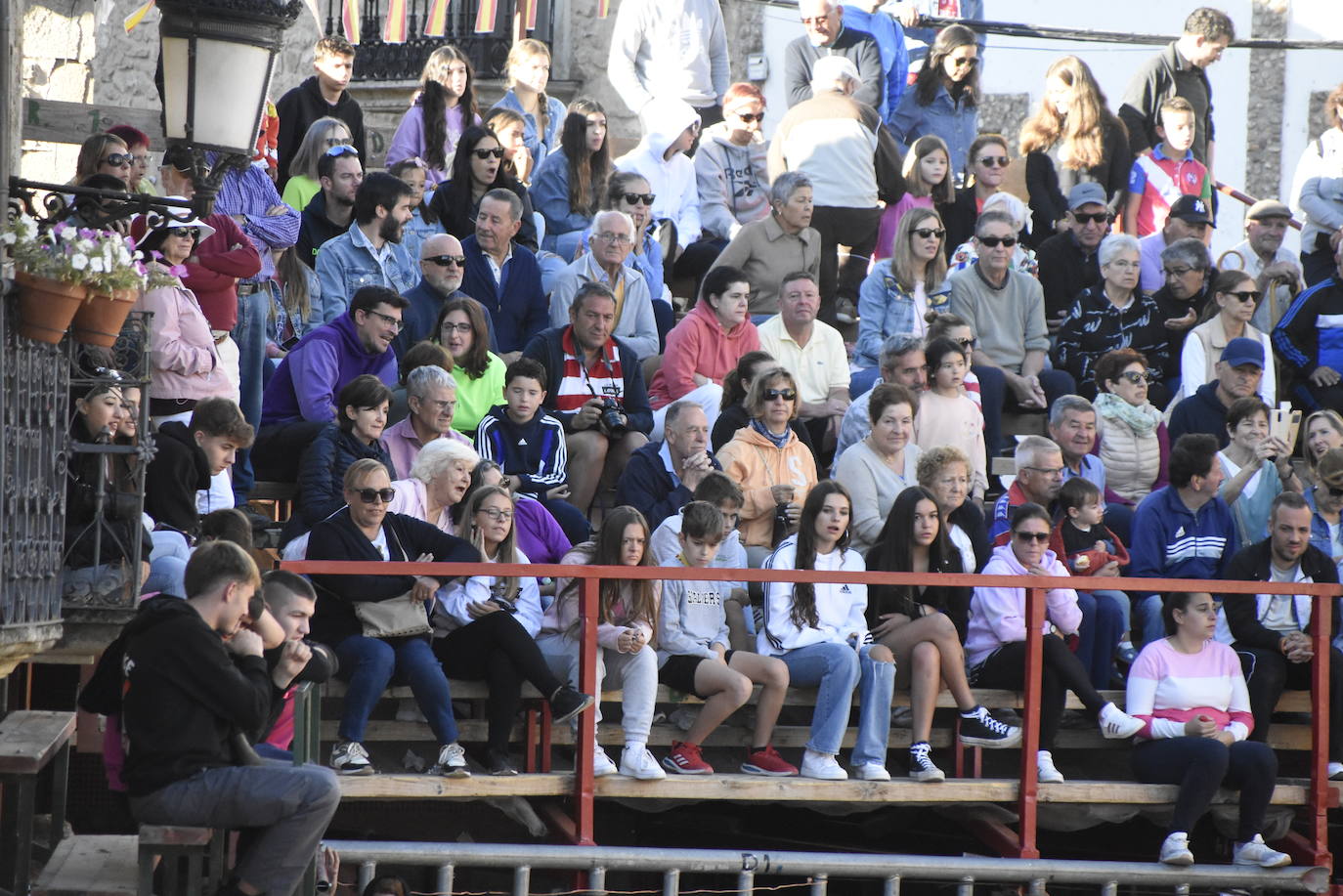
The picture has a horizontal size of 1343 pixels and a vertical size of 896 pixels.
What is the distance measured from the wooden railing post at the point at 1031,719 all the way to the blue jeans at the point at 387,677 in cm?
246

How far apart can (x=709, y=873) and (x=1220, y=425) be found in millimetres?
4026

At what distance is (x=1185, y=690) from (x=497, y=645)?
305 cm

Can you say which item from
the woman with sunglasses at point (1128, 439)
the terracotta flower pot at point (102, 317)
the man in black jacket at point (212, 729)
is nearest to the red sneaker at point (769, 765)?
the man in black jacket at point (212, 729)

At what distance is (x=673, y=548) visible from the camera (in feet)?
28.7

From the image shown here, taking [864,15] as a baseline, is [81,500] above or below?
below

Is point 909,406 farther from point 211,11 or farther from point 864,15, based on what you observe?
point 864,15

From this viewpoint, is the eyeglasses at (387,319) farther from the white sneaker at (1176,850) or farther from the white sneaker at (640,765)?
the white sneaker at (1176,850)

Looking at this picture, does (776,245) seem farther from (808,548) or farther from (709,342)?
(808,548)

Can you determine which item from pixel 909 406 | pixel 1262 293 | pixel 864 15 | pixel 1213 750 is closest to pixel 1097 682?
pixel 1213 750

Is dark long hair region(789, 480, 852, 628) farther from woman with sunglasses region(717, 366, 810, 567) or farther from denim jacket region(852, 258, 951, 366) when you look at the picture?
denim jacket region(852, 258, 951, 366)

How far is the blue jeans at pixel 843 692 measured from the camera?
27.7ft

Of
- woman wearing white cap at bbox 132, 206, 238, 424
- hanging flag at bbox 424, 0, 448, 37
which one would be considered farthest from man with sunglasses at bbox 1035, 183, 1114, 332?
hanging flag at bbox 424, 0, 448, 37

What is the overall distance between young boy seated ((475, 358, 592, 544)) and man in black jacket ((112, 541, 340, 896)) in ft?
10.7

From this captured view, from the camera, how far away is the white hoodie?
42.7 feet
